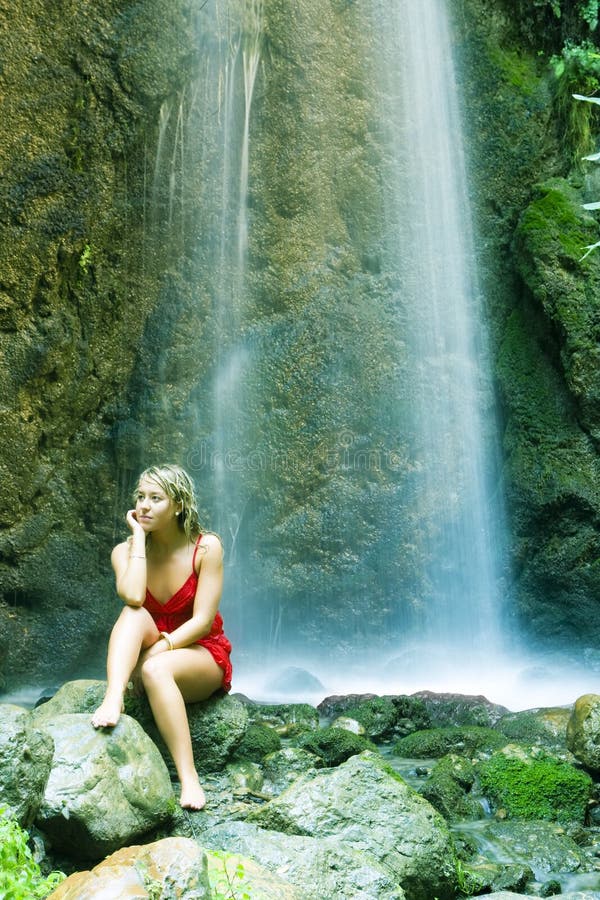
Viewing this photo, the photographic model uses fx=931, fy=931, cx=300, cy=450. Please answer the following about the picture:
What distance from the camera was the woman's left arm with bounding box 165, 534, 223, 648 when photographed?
13.6ft

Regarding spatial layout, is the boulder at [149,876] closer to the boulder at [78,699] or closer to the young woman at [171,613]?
the young woman at [171,613]

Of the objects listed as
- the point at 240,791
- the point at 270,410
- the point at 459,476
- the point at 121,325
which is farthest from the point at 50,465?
the point at 240,791


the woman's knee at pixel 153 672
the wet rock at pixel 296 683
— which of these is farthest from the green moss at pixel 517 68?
the woman's knee at pixel 153 672

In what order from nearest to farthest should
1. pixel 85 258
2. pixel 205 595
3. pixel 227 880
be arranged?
pixel 227 880, pixel 205 595, pixel 85 258

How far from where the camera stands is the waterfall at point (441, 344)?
31.6 feet

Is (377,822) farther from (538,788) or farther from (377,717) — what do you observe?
(377,717)

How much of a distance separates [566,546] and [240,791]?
231 inches

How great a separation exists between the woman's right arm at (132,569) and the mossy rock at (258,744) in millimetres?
1359

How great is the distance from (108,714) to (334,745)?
7.01 feet

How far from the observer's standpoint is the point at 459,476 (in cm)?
990

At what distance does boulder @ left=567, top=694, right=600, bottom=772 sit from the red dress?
84.5 inches

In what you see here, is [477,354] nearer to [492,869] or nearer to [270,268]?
[270,268]

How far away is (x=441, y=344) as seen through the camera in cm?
1012

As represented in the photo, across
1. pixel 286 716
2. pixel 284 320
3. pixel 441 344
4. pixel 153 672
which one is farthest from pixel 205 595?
pixel 441 344
